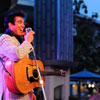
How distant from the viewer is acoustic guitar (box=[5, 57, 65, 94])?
2.49 m

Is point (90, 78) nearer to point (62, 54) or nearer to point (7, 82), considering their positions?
point (62, 54)

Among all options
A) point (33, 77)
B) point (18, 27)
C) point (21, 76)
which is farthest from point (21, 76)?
point (18, 27)

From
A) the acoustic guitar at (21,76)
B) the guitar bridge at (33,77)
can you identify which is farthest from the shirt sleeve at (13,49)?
the guitar bridge at (33,77)

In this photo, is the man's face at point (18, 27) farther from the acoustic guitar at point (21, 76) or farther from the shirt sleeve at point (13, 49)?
the acoustic guitar at point (21, 76)

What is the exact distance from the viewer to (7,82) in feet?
8.25

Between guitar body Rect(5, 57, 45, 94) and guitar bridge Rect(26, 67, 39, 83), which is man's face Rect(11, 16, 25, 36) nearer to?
guitar body Rect(5, 57, 45, 94)

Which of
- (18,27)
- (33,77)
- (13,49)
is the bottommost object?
(33,77)

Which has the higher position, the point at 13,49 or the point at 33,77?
the point at 13,49

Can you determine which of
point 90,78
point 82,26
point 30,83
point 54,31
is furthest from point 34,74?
point 82,26

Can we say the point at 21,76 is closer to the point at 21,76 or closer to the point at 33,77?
the point at 21,76

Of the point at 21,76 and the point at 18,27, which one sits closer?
the point at 21,76

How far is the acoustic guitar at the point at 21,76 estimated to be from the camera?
2492 mm

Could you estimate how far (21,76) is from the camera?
254 centimetres

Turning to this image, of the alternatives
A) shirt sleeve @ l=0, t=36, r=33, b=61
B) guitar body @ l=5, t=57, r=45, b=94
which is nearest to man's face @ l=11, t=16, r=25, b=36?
shirt sleeve @ l=0, t=36, r=33, b=61
